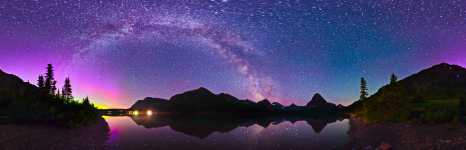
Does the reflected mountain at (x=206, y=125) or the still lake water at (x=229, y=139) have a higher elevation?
the still lake water at (x=229, y=139)

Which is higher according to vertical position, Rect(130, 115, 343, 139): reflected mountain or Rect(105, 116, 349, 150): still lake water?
Rect(105, 116, 349, 150): still lake water

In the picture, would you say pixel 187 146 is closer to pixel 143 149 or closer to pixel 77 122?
pixel 143 149

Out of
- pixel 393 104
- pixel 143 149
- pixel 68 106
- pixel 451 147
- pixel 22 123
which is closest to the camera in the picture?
pixel 451 147

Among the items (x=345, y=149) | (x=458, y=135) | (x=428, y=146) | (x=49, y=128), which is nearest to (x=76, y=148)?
(x=49, y=128)

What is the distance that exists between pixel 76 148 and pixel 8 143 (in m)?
4.64

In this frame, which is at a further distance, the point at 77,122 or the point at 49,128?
the point at 77,122

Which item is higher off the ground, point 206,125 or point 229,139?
point 229,139

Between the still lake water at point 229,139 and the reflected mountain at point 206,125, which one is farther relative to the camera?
the reflected mountain at point 206,125

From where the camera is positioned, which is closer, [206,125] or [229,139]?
[229,139]

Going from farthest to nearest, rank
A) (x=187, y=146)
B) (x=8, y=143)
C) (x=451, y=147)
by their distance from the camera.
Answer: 1. (x=187, y=146)
2. (x=8, y=143)
3. (x=451, y=147)

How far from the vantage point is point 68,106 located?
54.2 m

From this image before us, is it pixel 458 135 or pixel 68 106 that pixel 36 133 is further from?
pixel 458 135

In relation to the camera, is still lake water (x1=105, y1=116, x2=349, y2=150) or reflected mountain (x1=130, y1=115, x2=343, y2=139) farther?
reflected mountain (x1=130, y1=115, x2=343, y2=139)

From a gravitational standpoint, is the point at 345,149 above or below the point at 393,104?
below
